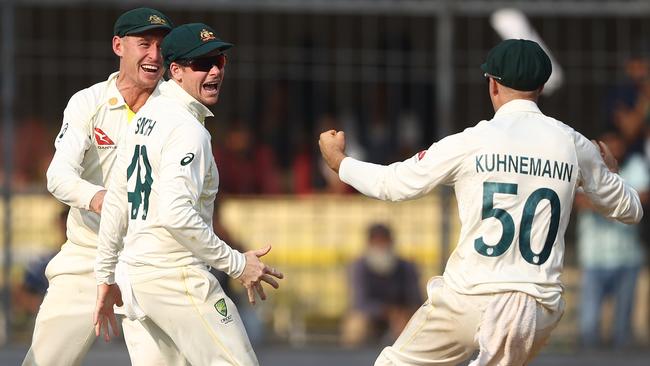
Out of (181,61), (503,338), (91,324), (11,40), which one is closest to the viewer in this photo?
(503,338)

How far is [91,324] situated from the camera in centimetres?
773

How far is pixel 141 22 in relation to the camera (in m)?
7.65

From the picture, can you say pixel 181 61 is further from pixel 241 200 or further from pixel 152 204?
pixel 241 200

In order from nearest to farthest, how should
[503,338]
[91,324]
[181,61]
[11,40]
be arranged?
[503,338] < [181,61] < [91,324] < [11,40]

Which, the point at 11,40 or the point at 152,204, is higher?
the point at 11,40

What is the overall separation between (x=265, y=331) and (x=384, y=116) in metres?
2.14

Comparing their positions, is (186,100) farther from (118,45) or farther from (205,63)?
(118,45)

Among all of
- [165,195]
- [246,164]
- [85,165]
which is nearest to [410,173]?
[165,195]

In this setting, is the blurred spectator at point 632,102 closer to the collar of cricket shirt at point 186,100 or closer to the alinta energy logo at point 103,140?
the alinta energy logo at point 103,140

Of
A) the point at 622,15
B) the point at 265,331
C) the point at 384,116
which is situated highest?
the point at 622,15

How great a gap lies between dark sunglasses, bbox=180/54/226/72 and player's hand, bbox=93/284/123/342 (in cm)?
112

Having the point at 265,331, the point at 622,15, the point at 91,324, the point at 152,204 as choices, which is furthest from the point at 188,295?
the point at 622,15

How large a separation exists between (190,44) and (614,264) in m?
6.68

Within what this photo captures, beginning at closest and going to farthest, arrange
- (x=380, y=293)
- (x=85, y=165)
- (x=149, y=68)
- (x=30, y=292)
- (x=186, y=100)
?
(x=186, y=100) → (x=149, y=68) → (x=85, y=165) → (x=30, y=292) → (x=380, y=293)
